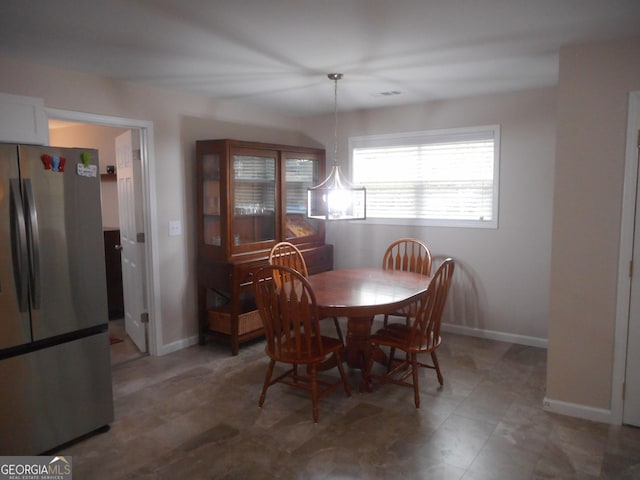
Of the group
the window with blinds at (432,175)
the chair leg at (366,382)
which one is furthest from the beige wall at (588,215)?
the window with blinds at (432,175)

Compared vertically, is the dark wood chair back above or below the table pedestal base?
above

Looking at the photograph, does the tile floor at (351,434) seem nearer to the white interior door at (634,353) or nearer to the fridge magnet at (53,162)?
the white interior door at (634,353)

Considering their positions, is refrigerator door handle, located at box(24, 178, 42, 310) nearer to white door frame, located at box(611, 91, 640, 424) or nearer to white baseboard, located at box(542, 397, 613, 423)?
white baseboard, located at box(542, 397, 613, 423)

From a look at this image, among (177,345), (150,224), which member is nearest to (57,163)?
(150,224)

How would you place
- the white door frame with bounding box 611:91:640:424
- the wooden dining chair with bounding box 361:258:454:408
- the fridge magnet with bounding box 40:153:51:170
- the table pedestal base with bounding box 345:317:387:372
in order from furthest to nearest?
the table pedestal base with bounding box 345:317:387:372, the wooden dining chair with bounding box 361:258:454:408, the white door frame with bounding box 611:91:640:424, the fridge magnet with bounding box 40:153:51:170

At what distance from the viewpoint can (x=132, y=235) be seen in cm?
398

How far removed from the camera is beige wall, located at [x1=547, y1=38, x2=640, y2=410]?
8.47ft

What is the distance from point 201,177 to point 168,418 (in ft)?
7.01

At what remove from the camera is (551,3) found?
6.77 feet

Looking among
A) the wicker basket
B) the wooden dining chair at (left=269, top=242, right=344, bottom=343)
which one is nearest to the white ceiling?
the wooden dining chair at (left=269, top=242, right=344, bottom=343)

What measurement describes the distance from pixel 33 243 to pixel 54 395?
848mm

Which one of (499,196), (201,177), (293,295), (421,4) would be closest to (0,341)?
(293,295)

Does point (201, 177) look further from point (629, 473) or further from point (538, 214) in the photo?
point (629, 473)

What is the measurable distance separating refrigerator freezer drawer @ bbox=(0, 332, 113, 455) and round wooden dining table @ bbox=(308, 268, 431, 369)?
1395 millimetres
